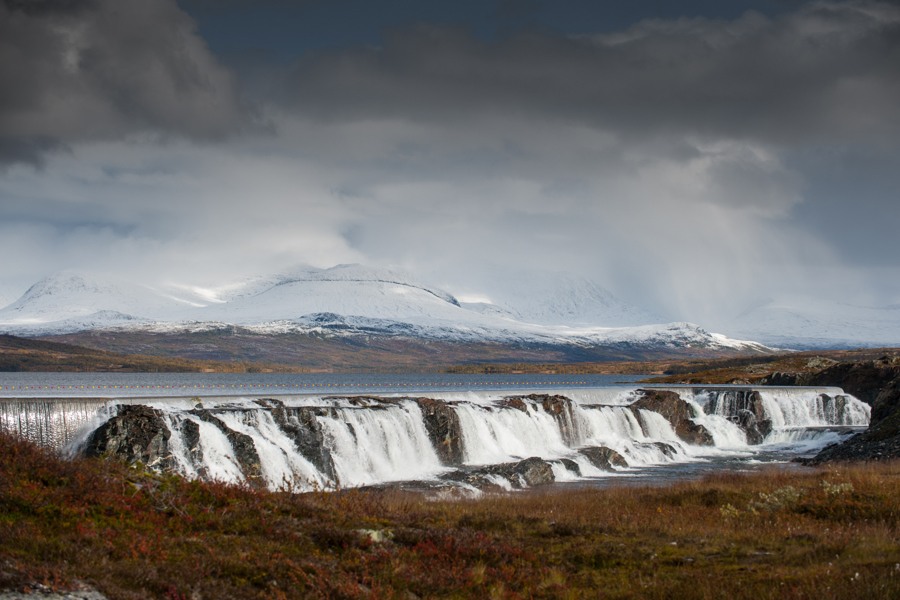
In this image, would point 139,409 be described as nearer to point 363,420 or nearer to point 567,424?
point 363,420

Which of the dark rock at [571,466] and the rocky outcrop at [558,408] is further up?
the rocky outcrop at [558,408]

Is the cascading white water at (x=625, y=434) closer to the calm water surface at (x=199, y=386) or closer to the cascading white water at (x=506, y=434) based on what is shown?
the cascading white water at (x=506, y=434)

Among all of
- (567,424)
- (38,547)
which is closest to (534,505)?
(38,547)

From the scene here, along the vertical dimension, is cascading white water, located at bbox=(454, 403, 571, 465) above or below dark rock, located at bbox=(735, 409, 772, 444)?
above

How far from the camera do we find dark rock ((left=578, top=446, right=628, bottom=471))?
36031 mm

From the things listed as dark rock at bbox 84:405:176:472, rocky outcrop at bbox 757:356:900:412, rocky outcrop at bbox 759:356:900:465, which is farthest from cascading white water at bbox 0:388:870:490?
rocky outcrop at bbox 757:356:900:412

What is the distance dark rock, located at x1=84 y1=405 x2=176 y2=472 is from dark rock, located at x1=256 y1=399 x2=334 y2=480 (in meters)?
6.12

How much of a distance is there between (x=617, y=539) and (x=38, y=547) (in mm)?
9835

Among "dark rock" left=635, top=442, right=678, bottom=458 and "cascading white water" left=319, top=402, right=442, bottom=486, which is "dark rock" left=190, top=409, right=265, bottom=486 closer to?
"cascading white water" left=319, top=402, right=442, bottom=486

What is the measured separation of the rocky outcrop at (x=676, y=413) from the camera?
164 ft

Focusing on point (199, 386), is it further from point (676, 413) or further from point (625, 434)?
point (676, 413)

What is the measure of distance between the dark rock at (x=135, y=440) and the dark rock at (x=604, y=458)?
898 inches

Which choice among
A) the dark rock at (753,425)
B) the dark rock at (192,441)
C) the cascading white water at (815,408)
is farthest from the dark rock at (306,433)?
the cascading white water at (815,408)

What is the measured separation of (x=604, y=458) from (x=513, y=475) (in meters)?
9.00
